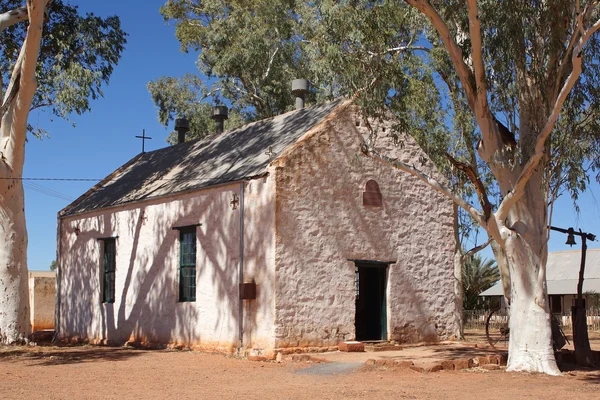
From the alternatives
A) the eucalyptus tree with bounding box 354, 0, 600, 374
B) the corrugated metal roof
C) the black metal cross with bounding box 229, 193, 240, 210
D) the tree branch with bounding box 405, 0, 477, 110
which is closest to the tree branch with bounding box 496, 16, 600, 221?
the eucalyptus tree with bounding box 354, 0, 600, 374

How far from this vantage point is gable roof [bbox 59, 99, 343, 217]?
56.7 ft

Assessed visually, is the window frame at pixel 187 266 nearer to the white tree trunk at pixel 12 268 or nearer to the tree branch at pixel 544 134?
the white tree trunk at pixel 12 268

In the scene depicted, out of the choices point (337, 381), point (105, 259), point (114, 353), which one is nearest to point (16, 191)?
point (105, 259)

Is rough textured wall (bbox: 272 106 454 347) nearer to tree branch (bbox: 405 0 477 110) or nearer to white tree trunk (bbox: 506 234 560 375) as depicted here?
tree branch (bbox: 405 0 477 110)

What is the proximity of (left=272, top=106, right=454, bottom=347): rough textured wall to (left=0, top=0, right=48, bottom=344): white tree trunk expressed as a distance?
678cm

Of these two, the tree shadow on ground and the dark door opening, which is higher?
the dark door opening

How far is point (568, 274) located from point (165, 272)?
24825 millimetres

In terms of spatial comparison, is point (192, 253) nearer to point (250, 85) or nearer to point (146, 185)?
point (146, 185)

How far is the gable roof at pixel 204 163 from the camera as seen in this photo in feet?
56.7

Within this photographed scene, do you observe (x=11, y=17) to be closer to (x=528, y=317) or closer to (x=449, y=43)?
(x=449, y=43)

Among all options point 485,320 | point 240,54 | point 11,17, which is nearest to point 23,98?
point 11,17

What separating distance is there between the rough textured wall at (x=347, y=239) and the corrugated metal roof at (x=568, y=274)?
56.7 ft

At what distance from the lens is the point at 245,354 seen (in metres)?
15.7

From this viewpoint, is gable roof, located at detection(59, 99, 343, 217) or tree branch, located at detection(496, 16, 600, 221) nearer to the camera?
tree branch, located at detection(496, 16, 600, 221)
